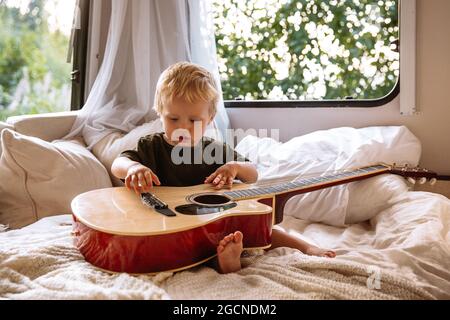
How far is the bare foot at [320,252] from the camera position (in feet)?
3.37

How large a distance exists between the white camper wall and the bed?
0.40 meters

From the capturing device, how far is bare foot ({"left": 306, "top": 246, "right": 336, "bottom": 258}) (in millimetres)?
1027

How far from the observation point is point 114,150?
167cm

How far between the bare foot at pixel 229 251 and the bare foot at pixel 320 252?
0.25 metres

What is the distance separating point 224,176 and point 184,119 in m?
0.22

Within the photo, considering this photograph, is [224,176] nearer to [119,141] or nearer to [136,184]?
[136,184]

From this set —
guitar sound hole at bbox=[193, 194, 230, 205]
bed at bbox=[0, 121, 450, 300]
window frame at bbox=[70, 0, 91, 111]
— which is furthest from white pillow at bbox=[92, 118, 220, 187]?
guitar sound hole at bbox=[193, 194, 230, 205]

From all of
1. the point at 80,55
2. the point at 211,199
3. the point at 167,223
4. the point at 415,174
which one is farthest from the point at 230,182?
the point at 80,55

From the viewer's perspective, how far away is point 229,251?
0.90m

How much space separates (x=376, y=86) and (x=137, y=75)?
1182 millimetres

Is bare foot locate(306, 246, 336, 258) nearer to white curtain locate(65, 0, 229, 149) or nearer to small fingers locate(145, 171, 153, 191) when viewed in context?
small fingers locate(145, 171, 153, 191)

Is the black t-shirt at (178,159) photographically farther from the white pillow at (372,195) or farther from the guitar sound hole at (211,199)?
the white pillow at (372,195)

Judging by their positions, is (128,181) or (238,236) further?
(128,181)
